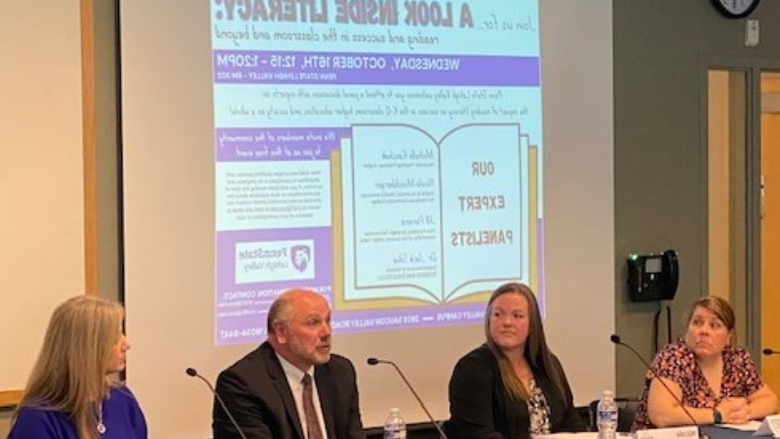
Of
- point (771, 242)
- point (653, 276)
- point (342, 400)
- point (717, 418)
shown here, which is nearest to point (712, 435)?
point (717, 418)

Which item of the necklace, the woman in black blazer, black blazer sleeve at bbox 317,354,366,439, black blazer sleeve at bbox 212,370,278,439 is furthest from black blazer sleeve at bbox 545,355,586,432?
→ the necklace

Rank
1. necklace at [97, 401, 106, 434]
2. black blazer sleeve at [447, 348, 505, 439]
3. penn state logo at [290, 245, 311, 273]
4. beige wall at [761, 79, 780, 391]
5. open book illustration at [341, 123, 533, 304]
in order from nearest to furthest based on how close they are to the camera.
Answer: necklace at [97, 401, 106, 434]
black blazer sleeve at [447, 348, 505, 439]
penn state logo at [290, 245, 311, 273]
open book illustration at [341, 123, 533, 304]
beige wall at [761, 79, 780, 391]

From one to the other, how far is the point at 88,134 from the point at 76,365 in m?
1.29

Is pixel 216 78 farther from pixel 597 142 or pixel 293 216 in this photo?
pixel 597 142

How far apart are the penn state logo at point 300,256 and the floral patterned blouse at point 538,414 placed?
1.03 metres

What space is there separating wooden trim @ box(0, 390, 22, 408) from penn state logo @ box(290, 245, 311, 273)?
1123 mm

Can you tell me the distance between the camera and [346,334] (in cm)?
476

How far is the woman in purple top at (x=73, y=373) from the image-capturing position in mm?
3117

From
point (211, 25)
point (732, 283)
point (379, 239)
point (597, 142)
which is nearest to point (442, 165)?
point (379, 239)

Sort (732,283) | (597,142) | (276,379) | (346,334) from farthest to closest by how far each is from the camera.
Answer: (732,283) → (597,142) → (346,334) → (276,379)

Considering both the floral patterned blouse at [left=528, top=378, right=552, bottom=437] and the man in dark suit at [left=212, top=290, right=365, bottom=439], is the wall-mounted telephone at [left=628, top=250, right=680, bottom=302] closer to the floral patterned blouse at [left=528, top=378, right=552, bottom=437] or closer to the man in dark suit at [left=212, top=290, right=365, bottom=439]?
the floral patterned blouse at [left=528, top=378, right=552, bottom=437]

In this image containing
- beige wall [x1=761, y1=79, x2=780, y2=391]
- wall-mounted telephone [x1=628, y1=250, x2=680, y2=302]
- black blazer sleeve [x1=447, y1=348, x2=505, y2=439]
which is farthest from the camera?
beige wall [x1=761, y1=79, x2=780, y2=391]

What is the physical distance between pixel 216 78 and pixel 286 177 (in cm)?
47

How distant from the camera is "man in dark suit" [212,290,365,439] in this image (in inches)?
140
